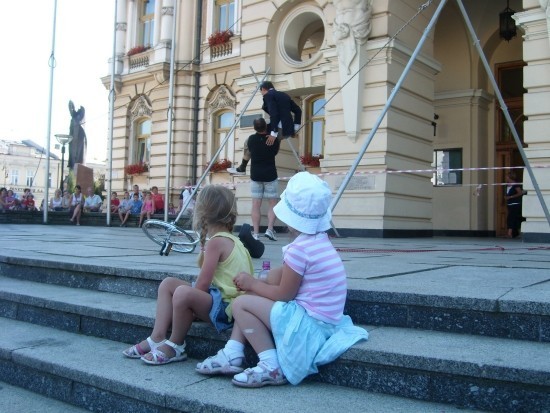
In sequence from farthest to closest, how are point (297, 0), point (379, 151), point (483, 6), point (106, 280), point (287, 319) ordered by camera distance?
1. point (483, 6)
2. point (297, 0)
3. point (379, 151)
4. point (106, 280)
5. point (287, 319)

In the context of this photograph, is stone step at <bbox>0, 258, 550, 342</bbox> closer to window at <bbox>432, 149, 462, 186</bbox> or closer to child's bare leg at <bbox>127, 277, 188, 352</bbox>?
child's bare leg at <bbox>127, 277, 188, 352</bbox>

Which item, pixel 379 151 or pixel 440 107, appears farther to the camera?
pixel 440 107

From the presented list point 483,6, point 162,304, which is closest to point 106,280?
point 162,304

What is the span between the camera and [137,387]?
3029 mm

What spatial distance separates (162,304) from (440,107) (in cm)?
1451

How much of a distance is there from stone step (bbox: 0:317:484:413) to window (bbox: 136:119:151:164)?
21478 mm

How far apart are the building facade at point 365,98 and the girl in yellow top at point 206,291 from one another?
351 cm

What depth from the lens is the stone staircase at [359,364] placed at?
2.69 meters

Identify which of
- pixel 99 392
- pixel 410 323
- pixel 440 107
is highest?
pixel 440 107

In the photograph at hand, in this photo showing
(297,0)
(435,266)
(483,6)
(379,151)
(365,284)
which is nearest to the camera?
(365,284)

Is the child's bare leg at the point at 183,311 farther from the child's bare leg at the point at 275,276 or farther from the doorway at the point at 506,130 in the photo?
the doorway at the point at 506,130

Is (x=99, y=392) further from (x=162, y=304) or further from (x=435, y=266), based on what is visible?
(x=435, y=266)

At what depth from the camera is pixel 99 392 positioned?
127 inches

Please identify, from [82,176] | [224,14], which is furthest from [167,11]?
[82,176]
